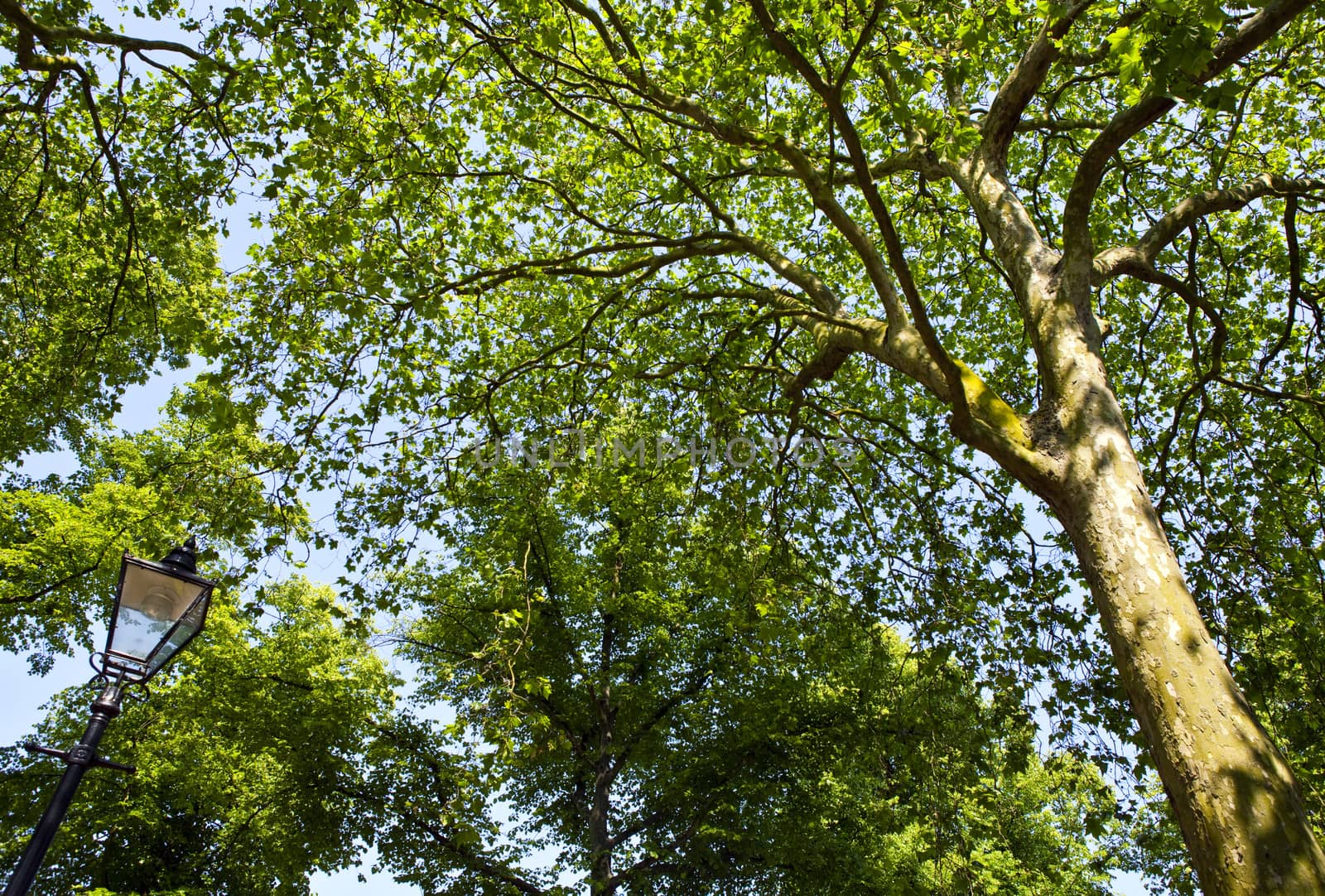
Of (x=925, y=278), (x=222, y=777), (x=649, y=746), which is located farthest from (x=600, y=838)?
(x=925, y=278)

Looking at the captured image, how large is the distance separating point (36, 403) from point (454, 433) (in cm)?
441

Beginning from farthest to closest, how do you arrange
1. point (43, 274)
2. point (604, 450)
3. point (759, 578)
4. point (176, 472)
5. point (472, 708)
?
point (604, 450) < point (43, 274) < point (176, 472) < point (759, 578) < point (472, 708)

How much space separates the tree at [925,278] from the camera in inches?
163

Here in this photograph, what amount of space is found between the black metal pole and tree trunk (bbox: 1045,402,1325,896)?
4.71 metres

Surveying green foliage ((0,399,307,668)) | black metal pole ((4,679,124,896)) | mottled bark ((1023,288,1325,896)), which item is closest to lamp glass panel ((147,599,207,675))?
black metal pole ((4,679,124,896))

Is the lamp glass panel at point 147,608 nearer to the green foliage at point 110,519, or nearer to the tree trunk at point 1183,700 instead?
the green foliage at point 110,519

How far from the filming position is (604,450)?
1045cm

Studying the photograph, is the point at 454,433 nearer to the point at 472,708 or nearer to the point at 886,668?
the point at 472,708

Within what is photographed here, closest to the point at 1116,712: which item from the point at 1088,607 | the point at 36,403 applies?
the point at 1088,607

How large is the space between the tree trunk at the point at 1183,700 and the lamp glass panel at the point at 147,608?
16.5 ft

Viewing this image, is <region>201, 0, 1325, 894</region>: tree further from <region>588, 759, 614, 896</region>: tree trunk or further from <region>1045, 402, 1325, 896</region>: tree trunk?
<region>588, 759, 614, 896</region>: tree trunk

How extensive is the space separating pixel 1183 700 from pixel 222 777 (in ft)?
54.5

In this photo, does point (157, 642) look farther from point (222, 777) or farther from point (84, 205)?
point (222, 777)

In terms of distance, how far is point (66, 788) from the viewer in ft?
11.7
